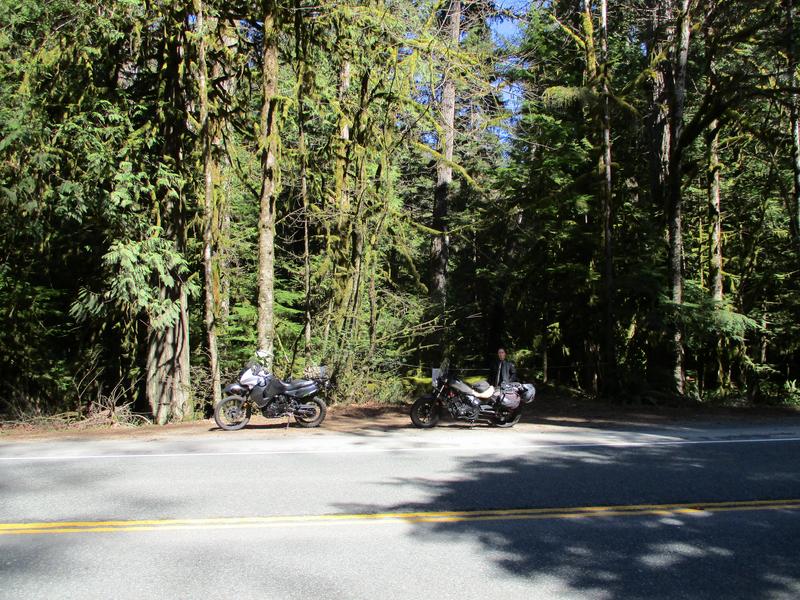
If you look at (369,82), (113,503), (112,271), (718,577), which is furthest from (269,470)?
(369,82)

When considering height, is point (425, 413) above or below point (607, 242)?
below

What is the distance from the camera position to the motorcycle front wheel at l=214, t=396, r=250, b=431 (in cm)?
1230

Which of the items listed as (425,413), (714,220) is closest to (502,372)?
(425,413)

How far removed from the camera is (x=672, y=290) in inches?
707

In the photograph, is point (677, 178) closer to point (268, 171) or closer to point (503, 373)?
point (503, 373)

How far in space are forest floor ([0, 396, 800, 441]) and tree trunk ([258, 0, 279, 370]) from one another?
8.81 feet

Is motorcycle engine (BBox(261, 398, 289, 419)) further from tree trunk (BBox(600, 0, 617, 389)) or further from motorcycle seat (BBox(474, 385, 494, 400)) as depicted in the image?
tree trunk (BBox(600, 0, 617, 389))

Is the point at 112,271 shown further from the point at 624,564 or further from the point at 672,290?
the point at 672,290

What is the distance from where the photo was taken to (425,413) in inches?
497

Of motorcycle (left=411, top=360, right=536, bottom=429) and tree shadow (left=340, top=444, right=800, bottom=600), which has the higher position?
motorcycle (left=411, top=360, right=536, bottom=429)

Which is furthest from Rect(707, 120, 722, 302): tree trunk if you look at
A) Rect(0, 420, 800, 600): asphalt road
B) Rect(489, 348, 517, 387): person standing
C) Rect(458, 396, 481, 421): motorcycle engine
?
Rect(0, 420, 800, 600): asphalt road

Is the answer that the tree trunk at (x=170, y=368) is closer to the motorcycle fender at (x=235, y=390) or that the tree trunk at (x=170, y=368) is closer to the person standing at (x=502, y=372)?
the motorcycle fender at (x=235, y=390)

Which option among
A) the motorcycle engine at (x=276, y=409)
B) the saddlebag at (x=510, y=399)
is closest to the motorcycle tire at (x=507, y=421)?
the saddlebag at (x=510, y=399)

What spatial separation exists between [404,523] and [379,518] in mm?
282
